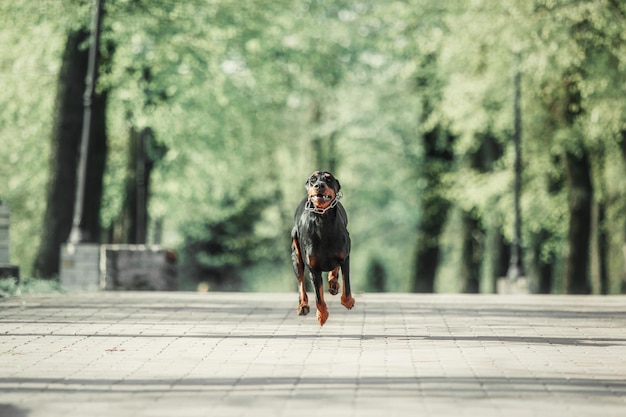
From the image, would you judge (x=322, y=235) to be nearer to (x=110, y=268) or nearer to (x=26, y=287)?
(x=26, y=287)

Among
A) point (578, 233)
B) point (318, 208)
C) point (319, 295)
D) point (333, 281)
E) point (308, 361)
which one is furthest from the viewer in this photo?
point (578, 233)

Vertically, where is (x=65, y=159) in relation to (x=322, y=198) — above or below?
above

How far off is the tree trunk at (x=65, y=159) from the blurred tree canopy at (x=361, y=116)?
226 mm

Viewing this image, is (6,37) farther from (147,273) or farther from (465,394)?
(465,394)

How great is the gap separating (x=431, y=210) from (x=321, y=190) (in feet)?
90.5

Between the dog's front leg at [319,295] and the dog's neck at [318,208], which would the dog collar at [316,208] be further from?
the dog's front leg at [319,295]

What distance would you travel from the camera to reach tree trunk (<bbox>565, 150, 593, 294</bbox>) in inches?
1249

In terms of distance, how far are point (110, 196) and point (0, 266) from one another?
19.1 m

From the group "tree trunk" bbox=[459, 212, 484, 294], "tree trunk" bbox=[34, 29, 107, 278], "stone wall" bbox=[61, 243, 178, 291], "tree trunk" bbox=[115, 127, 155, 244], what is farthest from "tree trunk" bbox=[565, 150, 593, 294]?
"tree trunk" bbox=[115, 127, 155, 244]

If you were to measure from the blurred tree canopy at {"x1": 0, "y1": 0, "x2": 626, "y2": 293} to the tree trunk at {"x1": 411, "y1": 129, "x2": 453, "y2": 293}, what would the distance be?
0.06 meters

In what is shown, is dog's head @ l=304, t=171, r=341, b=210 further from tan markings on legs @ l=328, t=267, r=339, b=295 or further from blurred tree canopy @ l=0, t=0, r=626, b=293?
blurred tree canopy @ l=0, t=0, r=626, b=293

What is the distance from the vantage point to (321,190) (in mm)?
13445

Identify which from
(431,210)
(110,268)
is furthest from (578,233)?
(110,268)

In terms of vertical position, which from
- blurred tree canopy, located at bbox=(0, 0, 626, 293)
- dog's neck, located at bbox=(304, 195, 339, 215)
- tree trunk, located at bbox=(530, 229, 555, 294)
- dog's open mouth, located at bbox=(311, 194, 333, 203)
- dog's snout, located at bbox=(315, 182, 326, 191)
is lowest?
tree trunk, located at bbox=(530, 229, 555, 294)
